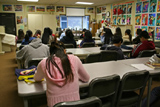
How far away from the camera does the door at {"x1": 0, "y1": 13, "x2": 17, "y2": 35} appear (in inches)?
348

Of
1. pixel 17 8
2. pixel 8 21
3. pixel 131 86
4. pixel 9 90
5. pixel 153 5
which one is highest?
pixel 17 8

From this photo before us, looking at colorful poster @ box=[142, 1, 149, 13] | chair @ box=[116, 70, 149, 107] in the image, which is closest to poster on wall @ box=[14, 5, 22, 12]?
colorful poster @ box=[142, 1, 149, 13]

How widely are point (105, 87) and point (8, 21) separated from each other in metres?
8.79

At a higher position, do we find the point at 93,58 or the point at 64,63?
the point at 64,63

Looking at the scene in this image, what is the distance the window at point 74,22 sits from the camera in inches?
394

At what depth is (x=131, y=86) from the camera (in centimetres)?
177

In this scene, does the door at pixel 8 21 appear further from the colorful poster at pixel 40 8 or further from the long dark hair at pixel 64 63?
the long dark hair at pixel 64 63

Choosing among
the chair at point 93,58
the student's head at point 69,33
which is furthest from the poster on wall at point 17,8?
the chair at point 93,58

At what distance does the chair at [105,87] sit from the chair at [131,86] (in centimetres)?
8

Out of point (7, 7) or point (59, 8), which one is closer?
point (7, 7)

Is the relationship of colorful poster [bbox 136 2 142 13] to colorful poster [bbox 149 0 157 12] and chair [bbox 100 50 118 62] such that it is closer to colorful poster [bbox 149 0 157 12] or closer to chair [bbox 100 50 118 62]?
colorful poster [bbox 149 0 157 12]

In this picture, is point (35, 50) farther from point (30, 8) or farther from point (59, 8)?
point (59, 8)

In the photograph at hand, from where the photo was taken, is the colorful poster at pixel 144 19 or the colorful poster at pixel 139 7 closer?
the colorful poster at pixel 144 19

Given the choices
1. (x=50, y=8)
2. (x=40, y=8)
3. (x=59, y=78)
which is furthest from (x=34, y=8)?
(x=59, y=78)
